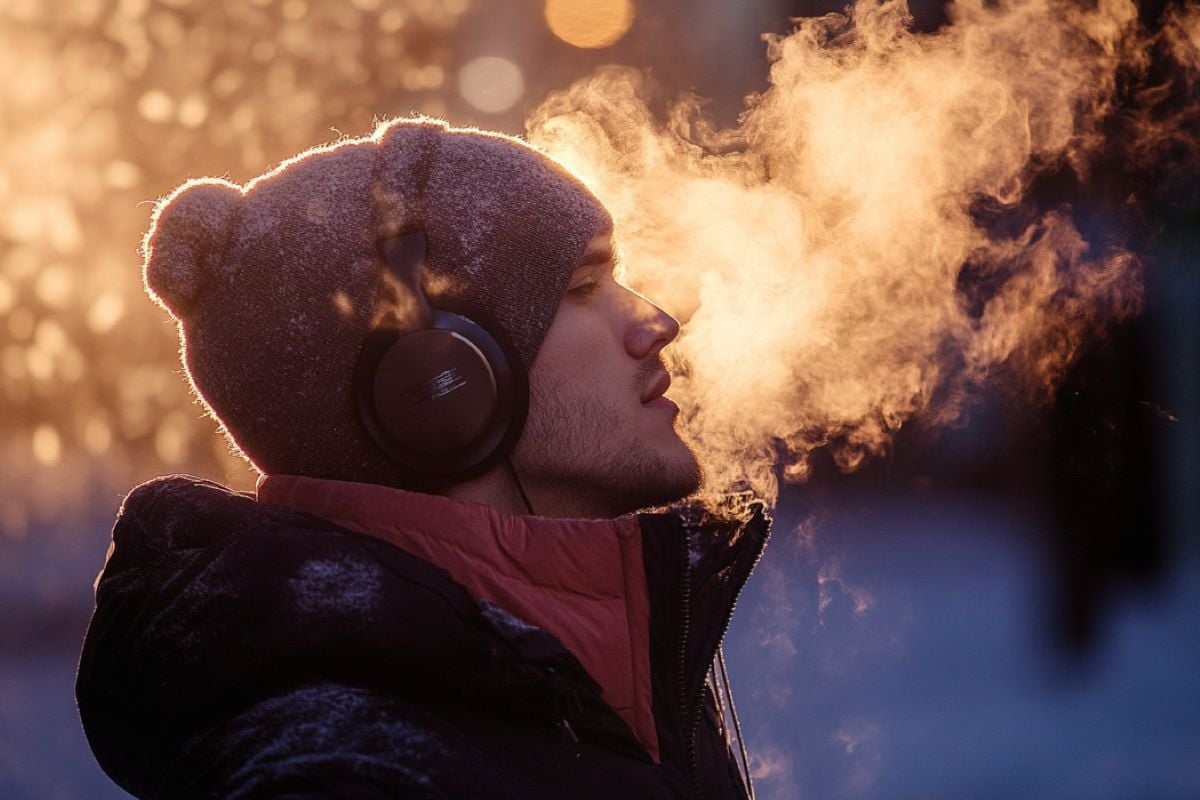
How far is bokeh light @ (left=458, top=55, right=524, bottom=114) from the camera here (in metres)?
4.97

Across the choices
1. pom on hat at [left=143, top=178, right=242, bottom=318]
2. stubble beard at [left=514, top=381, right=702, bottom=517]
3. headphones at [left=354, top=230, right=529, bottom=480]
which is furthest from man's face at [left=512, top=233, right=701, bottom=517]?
pom on hat at [left=143, top=178, right=242, bottom=318]

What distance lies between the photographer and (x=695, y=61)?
16.6 ft

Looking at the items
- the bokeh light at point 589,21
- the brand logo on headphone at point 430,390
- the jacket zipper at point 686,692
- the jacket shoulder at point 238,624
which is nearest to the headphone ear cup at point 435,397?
the brand logo on headphone at point 430,390

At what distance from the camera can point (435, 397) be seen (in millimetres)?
1700

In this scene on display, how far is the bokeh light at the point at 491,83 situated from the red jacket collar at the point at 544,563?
11.6 ft

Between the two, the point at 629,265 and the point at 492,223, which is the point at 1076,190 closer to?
the point at 629,265

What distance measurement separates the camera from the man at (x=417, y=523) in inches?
52.4

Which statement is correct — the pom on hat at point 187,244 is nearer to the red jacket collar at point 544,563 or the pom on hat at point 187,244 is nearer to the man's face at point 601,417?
the red jacket collar at point 544,563

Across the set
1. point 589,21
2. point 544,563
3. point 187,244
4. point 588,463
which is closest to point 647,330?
point 588,463

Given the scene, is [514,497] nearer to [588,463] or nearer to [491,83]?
[588,463]

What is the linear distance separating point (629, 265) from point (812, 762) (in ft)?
7.34

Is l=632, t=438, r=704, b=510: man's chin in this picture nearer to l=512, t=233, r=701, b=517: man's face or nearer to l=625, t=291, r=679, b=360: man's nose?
l=512, t=233, r=701, b=517: man's face

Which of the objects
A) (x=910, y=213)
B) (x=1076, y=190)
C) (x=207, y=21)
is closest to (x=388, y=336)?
(x=910, y=213)

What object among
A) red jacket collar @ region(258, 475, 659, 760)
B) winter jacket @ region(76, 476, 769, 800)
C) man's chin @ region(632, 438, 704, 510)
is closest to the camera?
winter jacket @ region(76, 476, 769, 800)
